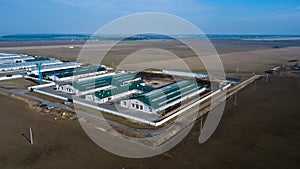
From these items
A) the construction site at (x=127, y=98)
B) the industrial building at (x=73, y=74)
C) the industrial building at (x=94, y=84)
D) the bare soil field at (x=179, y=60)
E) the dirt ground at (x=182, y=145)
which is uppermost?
the bare soil field at (x=179, y=60)

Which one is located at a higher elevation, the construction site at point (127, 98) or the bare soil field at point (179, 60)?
the bare soil field at point (179, 60)

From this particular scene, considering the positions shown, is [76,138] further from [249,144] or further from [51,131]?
[249,144]

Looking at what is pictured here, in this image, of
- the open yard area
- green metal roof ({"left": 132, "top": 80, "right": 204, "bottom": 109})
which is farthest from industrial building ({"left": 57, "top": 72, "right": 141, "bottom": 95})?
green metal roof ({"left": 132, "top": 80, "right": 204, "bottom": 109})

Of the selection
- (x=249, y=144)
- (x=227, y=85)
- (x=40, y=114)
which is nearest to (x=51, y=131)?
(x=40, y=114)

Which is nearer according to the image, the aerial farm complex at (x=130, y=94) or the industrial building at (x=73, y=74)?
the aerial farm complex at (x=130, y=94)

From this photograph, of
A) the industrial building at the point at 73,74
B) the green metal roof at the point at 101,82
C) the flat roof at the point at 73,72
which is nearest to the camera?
the green metal roof at the point at 101,82

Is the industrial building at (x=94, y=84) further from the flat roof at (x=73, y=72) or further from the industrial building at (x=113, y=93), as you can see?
the flat roof at (x=73, y=72)

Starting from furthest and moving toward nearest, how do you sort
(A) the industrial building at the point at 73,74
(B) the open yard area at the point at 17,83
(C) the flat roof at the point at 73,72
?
(C) the flat roof at the point at 73,72
(A) the industrial building at the point at 73,74
(B) the open yard area at the point at 17,83

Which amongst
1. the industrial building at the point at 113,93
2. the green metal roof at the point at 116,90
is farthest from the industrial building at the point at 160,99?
the green metal roof at the point at 116,90
